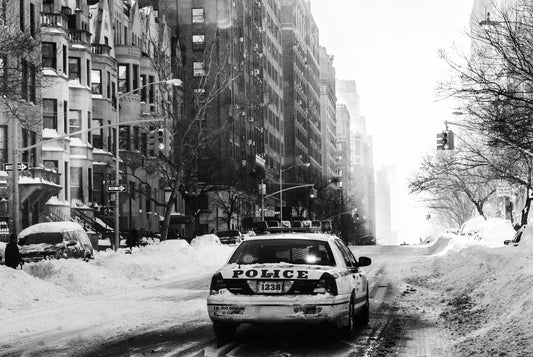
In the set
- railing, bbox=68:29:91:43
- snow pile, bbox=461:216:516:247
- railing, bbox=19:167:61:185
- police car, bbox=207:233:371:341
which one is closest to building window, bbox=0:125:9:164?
railing, bbox=19:167:61:185

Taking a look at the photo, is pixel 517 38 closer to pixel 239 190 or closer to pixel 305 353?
pixel 305 353

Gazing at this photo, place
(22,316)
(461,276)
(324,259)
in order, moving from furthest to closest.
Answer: (461,276) → (22,316) → (324,259)

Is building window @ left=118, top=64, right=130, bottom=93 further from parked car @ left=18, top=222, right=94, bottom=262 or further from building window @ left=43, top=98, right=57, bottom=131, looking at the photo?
parked car @ left=18, top=222, right=94, bottom=262

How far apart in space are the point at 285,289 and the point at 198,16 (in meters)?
85.1

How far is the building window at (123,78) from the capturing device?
63625 millimetres

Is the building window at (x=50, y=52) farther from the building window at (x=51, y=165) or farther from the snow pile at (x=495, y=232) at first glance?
the snow pile at (x=495, y=232)

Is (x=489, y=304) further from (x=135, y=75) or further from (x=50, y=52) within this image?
(x=135, y=75)

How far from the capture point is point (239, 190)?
3034 inches

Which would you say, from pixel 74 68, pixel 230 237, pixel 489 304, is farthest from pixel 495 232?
pixel 489 304

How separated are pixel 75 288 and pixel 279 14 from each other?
387 feet

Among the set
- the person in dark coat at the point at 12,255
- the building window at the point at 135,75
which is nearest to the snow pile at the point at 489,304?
the person in dark coat at the point at 12,255

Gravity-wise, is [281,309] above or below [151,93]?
below

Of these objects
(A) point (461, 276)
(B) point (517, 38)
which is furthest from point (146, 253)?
(B) point (517, 38)

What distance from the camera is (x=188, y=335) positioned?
12773 millimetres
